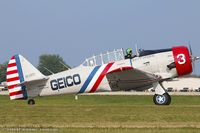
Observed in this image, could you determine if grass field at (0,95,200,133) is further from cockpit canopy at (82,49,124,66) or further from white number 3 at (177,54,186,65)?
cockpit canopy at (82,49,124,66)

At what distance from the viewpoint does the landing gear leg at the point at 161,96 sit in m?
23.7

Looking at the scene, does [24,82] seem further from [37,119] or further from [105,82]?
[37,119]

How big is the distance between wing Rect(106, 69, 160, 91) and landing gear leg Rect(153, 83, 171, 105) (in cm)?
32

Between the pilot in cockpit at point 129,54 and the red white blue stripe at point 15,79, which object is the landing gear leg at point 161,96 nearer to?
the pilot in cockpit at point 129,54

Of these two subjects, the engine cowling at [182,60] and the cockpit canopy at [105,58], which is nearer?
the engine cowling at [182,60]

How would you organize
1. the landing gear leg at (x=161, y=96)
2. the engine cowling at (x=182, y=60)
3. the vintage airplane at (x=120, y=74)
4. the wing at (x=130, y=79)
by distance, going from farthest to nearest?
1. the landing gear leg at (x=161, y=96)
2. the wing at (x=130, y=79)
3. the vintage airplane at (x=120, y=74)
4. the engine cowling at (x=182, y=60)

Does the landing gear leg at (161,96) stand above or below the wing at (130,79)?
below

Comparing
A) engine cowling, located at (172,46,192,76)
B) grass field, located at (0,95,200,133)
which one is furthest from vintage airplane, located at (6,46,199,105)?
grass field, located at (0,95,200,133)

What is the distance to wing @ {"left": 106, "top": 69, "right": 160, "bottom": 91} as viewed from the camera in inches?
929

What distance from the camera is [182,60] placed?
23.3 meters

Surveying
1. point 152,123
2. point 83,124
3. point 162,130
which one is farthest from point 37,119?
point 162,130

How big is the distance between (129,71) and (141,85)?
123 cm

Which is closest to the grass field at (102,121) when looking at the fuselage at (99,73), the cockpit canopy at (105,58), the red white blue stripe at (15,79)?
the fuselage at (99,73)

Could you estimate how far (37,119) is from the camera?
16.9 m
